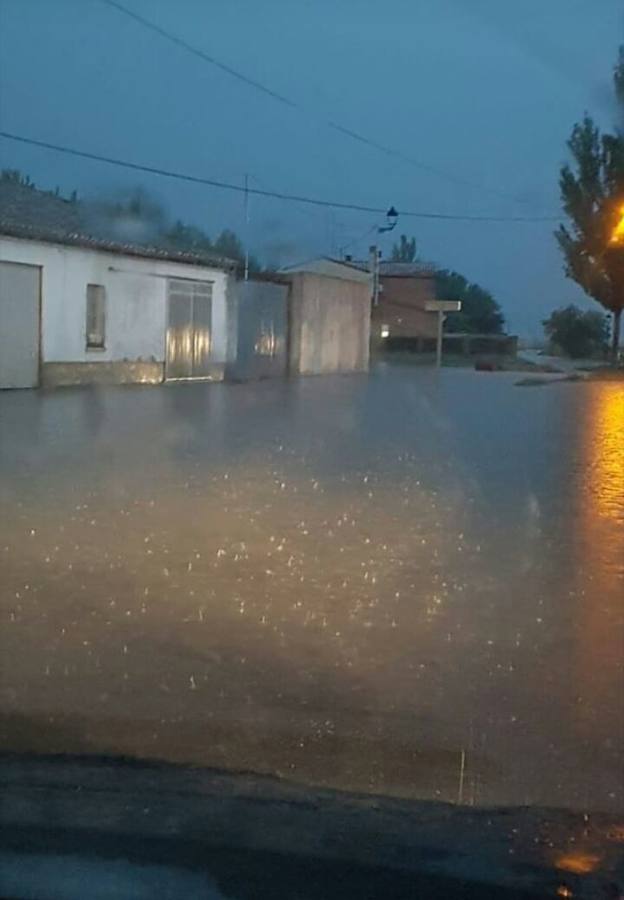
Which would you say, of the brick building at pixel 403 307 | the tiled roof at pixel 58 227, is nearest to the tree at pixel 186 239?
the tiled roof at pixel 58 227

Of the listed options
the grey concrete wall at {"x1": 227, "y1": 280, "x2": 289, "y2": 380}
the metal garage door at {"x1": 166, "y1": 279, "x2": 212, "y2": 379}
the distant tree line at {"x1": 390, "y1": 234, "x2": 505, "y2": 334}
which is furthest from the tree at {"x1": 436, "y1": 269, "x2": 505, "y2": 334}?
the metal garage door at {"x1": 166, "y1": 279, "x2": 212, "y2": 379}

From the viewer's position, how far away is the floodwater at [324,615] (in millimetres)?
6656

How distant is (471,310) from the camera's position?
2948 inches

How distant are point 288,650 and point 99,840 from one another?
11.7ft

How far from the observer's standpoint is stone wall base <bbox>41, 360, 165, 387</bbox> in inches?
1240

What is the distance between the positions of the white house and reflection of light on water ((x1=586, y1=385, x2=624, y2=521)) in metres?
10.9

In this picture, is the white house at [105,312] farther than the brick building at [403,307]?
No

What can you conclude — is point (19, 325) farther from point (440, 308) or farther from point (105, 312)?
point (440, 308)

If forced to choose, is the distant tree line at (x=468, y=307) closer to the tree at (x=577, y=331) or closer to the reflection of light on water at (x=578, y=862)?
the tree at (x=577, y=331)

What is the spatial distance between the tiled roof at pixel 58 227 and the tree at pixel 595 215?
18464 mm

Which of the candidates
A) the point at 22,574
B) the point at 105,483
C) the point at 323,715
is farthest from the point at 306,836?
the point at 105,483

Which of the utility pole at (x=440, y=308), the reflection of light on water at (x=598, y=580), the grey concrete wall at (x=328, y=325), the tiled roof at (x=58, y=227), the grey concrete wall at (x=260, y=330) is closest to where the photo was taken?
the reflection of light on water at (x=598, y=580)

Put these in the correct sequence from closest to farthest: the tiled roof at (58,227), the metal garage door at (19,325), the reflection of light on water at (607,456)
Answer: the reflection of light on water at (607,456) < the metal garage door at (19,325) < the tiled roof at (58,227)

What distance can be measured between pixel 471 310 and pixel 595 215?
1953cm
